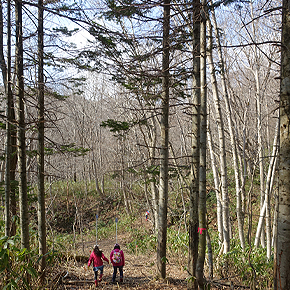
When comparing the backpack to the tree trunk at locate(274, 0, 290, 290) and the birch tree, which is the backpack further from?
the tree trunk at locate(274, 0, 290, 290)

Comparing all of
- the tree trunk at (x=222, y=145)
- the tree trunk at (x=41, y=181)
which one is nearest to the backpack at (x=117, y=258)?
the tree trunk at (x=41, y=181)

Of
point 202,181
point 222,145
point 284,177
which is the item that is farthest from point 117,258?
point 284,177

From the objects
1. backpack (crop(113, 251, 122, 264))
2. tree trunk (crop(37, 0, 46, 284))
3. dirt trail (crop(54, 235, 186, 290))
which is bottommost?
dirt trail (crop(54, 235, 186, 290))

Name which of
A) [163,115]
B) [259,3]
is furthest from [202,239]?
[259,3]

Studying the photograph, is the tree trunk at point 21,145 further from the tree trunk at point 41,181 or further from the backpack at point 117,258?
the backpack at point 117,258

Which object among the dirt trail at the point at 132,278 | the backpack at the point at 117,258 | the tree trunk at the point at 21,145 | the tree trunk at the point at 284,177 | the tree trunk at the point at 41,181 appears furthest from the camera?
the backpack at the point at 117,258

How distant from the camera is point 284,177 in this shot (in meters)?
2.57

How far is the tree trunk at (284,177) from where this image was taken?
2520 mm

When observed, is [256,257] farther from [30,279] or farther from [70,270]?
[30,279]

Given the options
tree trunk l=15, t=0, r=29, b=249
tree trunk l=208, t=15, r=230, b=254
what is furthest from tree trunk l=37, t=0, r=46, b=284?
tree trunk l=208, t=15, r=230, b=254

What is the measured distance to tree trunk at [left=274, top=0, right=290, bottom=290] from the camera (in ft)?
8.27

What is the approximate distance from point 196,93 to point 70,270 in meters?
5.33

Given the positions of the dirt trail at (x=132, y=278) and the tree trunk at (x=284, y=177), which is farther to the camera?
the dirt trail at (x=132, y=278)

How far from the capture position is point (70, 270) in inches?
249
